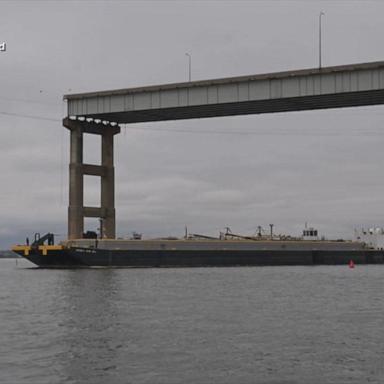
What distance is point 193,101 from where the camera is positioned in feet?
253

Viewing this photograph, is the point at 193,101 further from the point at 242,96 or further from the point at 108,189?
the point at 108,189

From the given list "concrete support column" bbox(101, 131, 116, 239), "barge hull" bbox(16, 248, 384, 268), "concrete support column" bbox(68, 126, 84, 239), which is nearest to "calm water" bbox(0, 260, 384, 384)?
"barge hull" bbox(16, 248, 384, 268)

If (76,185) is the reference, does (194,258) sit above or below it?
below

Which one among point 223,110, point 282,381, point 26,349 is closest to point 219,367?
point 282,381

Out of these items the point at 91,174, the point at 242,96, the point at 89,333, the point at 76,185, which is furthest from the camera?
the point at 91,174

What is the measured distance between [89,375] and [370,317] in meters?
15.1

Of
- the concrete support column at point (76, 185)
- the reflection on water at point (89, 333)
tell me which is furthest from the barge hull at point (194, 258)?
the reflection on water at point (89, 333)

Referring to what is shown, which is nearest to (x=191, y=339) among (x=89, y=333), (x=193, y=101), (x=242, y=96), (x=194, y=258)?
(x=89, y=333)

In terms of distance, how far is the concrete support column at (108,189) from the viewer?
295ft

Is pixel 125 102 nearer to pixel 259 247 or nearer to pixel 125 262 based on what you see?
pixel 125 262

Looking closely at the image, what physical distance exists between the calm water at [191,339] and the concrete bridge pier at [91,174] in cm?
4716

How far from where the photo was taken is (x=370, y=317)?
1161 inches

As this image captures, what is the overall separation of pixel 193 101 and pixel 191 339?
184 feet

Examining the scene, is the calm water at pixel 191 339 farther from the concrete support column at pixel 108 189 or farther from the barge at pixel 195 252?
the concrete support column at pixel 108 189
